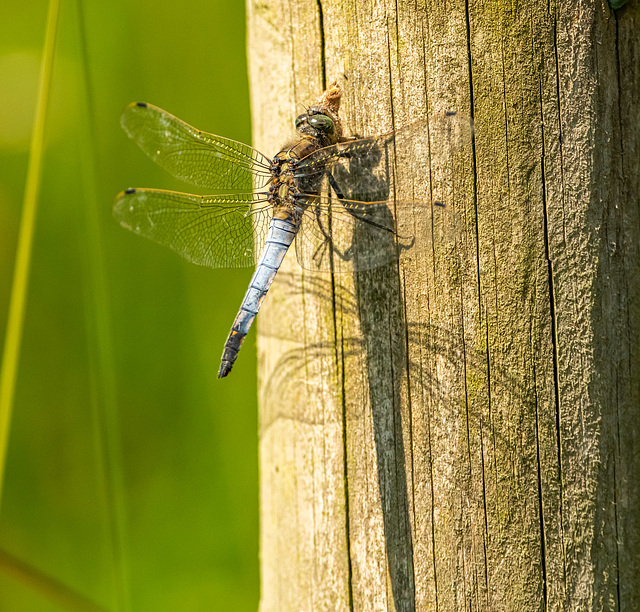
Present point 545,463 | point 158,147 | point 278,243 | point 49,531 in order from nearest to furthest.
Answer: point 545,463
point 278,243
point 158,147
point 49,531

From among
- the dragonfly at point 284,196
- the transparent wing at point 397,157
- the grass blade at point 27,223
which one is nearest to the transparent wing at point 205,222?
the dragonfly at point 284,196

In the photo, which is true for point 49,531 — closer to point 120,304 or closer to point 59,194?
point 120,304

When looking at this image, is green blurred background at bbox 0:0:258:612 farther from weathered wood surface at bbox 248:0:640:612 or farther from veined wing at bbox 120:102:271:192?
weathered wood surface at bbox 248:0:640:612

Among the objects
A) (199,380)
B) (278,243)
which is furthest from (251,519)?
(278,243)

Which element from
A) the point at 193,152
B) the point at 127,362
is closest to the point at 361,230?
the point at 193,152

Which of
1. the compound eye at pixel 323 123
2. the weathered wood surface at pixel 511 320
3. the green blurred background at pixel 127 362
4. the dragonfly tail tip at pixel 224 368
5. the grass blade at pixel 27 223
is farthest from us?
the green blurred background at pixel 127 362

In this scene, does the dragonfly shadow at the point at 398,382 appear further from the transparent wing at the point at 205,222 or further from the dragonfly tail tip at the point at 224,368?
the transparent wing at the point at 205,222
